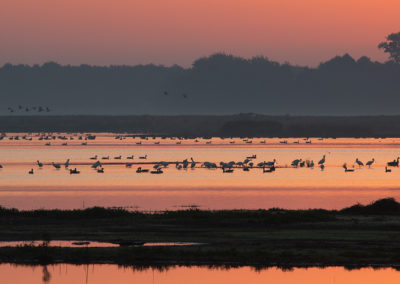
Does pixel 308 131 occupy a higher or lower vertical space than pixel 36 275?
higher

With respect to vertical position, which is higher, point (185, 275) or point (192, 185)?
point (192, 185)

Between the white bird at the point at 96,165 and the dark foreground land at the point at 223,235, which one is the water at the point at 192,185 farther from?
the dark foreground land at the point at 223,235

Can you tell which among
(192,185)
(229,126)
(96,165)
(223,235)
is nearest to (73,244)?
(223,235)

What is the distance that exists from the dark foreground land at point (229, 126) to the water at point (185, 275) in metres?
134

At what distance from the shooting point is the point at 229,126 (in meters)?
168

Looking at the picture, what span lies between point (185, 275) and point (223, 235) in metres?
6.41

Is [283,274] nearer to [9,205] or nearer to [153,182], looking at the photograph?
[9,205]

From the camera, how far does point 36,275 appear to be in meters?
27.8

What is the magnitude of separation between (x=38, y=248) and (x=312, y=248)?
7757mm

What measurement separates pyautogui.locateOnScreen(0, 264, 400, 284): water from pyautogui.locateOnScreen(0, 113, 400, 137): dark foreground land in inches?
5279

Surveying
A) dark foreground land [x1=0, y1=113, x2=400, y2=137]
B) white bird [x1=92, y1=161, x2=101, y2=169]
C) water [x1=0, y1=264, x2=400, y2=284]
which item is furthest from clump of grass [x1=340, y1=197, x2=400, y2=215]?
dark foreground land [x1=0, y1=113, x2=400, y2=137]

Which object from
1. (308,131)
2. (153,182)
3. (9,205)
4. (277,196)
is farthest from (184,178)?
(308,131)

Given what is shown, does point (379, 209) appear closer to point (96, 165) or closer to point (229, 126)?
point (96, 165)

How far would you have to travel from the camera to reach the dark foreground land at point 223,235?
2953 cm
